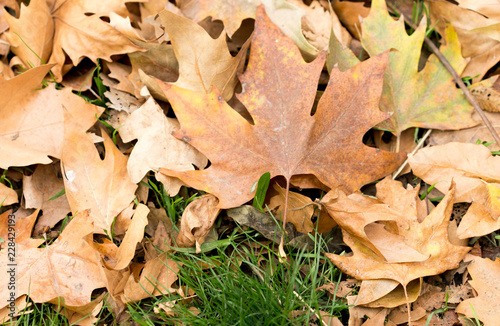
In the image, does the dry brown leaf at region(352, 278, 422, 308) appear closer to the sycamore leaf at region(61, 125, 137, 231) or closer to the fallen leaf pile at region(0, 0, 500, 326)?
the fallen leaf pile at region(0, 0, 500, 326)

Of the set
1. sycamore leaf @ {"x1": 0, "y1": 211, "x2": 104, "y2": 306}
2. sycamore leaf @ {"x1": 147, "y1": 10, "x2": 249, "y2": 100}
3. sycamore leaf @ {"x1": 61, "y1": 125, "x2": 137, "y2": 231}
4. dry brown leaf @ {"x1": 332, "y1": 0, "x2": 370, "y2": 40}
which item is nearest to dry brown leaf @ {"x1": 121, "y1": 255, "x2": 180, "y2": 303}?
sycamore leaf @ {"x1": 0, "y1": 211, "x2": 104, "y2": 306}

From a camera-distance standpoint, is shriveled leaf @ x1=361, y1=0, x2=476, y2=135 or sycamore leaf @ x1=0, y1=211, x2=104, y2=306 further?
shriveled leaf @ x1=361, y1=0, x2=476, y2=135

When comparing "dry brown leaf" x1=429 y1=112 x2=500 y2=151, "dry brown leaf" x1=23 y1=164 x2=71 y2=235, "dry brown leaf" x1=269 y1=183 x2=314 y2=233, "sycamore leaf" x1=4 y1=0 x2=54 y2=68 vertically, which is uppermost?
"sycamore leaf" x1=4 y1=0 x2=54 y2=68

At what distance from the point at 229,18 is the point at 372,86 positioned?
754mm

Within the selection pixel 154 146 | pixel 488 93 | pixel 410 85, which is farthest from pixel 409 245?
pixel 154 146

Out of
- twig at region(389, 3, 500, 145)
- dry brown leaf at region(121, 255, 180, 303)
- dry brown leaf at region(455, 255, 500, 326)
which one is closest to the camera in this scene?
dry brown leaf at region(455, 255, 500, 326)

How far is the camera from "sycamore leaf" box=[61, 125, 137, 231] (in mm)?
1748

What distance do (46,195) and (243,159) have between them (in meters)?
0.92

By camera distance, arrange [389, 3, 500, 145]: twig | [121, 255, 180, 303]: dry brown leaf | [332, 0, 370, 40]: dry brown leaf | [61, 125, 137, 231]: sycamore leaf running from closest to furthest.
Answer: [121, 255, 180, 303]: dry brown leaf → [61, 125, 137, 231]: sycamore leaf → [389, 3, 500, 145]: twig → [332, 0, 370, 40]: dry brown leaf

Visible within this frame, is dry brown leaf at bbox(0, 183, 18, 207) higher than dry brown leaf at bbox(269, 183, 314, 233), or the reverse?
dry brown leaf at bbox(269, 183, 314, 233)

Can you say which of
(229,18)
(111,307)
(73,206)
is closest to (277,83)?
(229,18)

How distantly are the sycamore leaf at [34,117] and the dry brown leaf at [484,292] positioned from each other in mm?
1696

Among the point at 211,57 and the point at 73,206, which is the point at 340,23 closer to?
the point at 211,57

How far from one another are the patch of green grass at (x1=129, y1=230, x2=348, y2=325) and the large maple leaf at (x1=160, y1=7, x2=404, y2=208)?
241mm
